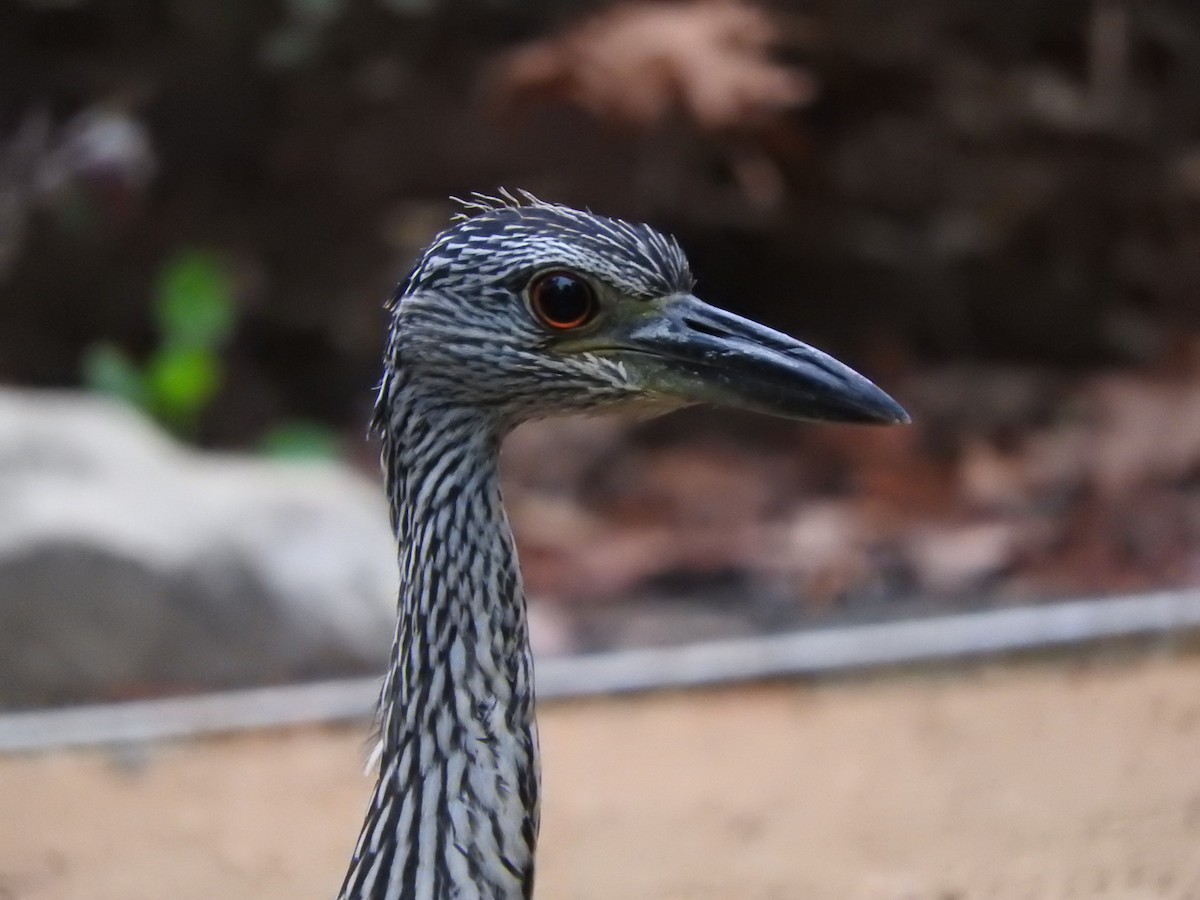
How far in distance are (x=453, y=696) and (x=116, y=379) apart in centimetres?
434

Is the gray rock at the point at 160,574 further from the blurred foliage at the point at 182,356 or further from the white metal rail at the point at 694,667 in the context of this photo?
the blurred foliage at the point at 182,356

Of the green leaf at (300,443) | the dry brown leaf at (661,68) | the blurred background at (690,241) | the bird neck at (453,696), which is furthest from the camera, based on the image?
the green leaf at (300,443)

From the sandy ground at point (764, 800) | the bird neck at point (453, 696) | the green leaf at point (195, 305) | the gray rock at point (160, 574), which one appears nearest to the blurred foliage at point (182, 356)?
the green leaf at point (195, 305)

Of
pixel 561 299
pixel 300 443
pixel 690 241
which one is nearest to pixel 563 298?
pixel 561 299

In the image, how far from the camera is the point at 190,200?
6.70m

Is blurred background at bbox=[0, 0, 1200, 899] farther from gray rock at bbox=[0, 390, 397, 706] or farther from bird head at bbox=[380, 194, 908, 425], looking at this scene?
bird head at bbox=[380, 194, 908, 425]

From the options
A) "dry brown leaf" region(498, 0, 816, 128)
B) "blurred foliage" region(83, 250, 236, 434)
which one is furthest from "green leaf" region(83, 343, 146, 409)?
"dry brown leaf" region(498, 0, 816, 128)

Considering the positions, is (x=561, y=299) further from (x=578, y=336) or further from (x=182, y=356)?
(x=182, y=356)

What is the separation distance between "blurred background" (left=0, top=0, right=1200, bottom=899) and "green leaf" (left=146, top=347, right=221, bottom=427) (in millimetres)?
22

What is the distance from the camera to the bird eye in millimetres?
1942

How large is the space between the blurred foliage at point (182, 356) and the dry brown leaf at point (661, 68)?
1.47 m

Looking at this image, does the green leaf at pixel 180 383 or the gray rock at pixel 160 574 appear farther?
the green leaf at pixel 180 383

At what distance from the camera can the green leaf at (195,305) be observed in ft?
20.0

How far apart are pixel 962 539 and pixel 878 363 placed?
1.51 metres
